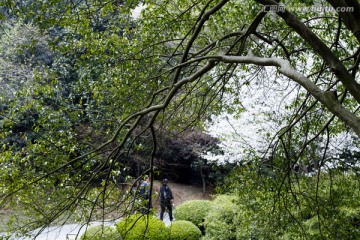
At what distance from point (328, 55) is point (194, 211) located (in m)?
8.18

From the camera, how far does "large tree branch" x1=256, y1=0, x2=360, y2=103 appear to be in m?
2.82

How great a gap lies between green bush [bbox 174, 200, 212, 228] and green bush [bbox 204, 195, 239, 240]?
3.13 feet

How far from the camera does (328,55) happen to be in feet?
9.64

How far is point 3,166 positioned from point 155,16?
2.49 meters

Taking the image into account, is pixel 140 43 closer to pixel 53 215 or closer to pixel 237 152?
pixel 53 215

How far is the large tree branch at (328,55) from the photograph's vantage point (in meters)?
2.82

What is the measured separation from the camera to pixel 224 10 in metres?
5.63

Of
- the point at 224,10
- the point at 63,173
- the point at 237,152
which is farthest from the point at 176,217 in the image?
the point at 63,173

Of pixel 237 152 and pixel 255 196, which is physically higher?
pixel 237 152

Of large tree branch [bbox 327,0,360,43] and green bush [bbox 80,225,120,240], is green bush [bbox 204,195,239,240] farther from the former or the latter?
large tree branch [bbox 327,0,360,43]

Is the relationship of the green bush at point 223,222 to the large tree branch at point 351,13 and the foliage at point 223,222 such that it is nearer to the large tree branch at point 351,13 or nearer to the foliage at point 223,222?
the foliage at point 223,222

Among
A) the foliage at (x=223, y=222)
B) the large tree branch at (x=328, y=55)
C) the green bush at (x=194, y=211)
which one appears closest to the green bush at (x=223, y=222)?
the foliage at (x=223, y=222)

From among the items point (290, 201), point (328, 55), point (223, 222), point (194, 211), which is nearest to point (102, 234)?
point (290, 201)

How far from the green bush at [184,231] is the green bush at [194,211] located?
72cm
